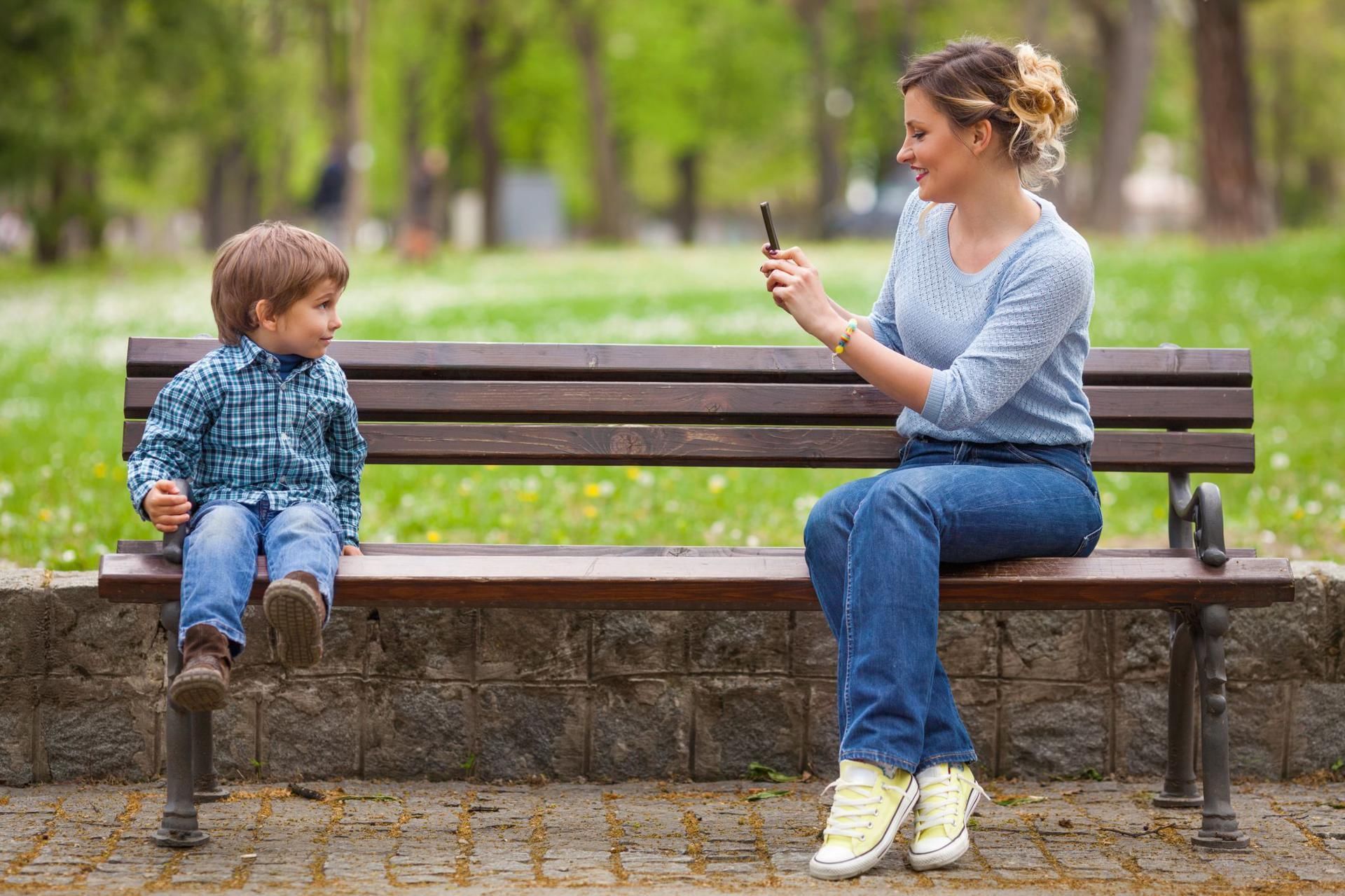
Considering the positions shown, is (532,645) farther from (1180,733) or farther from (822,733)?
(1180,733)

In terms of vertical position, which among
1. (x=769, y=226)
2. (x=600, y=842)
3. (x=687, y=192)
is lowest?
(x=600, y=842)

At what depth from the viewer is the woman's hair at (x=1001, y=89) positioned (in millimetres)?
3609

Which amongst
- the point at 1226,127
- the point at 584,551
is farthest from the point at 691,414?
the point at 1226,127

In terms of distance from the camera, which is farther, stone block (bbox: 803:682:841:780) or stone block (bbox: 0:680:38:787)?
stone block (bbox: 803:682:841:780)

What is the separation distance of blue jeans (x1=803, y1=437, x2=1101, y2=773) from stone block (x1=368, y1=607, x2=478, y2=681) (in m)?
1.08

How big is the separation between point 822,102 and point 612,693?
122 ft

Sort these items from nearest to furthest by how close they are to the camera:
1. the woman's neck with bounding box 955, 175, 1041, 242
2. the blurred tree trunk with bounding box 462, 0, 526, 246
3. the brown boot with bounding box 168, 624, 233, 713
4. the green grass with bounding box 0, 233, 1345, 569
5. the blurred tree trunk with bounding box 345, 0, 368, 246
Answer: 1. the brown boot with bounding box 168, 624, 233, 713
2. the woman's neck with bounding box 955, 175, 1041, 242
3. the green grass with bounding box 0, 233, 1345, 569
4. the blurred tree trunk with bounding box 345, 0, 368, 246
5. the blurred tree trunk with bounding box 462, 0, 526, 246

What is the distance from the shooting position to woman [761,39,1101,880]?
3.40 meters

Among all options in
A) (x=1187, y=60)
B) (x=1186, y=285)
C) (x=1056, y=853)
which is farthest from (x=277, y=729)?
(x=1187, y=60)

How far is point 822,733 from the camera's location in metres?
4.35

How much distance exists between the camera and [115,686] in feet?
13.8

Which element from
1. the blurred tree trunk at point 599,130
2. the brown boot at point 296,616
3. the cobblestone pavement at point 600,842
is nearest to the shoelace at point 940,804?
the cobblestone pavement at point 600,842

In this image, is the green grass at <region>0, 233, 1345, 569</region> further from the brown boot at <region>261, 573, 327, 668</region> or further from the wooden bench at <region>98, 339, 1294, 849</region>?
the brown boot at <region>261, 573, 327, 668</region>

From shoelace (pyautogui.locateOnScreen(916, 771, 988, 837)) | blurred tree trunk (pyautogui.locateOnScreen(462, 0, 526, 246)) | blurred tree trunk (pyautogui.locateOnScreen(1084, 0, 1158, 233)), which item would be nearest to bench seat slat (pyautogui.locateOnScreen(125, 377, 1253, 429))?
shoelace (pyautogui.locateOnScreen(916, 771, 988, 837))
